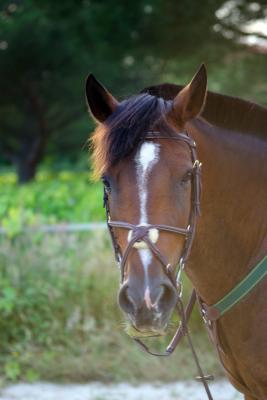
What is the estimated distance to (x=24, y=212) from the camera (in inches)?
251

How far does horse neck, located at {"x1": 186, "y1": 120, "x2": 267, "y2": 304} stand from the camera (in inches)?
106

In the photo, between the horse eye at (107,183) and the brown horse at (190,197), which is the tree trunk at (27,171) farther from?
the horse eye at (107,183)

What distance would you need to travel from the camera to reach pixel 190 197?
7.95ft

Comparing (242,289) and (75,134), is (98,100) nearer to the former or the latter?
(242,289)

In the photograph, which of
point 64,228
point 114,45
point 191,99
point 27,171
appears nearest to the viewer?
point 191,99

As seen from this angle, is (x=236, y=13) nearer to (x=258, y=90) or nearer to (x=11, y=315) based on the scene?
(x=258, y=90)

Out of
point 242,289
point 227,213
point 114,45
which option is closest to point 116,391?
point 242,289

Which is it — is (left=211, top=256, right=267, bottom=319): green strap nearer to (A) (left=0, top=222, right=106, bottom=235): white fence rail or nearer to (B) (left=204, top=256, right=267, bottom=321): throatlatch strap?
(B) (left=204, top=256, right=267, bottom=321): throatlatch strap

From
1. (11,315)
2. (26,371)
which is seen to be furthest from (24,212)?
(26,371)

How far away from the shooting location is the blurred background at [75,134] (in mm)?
5730

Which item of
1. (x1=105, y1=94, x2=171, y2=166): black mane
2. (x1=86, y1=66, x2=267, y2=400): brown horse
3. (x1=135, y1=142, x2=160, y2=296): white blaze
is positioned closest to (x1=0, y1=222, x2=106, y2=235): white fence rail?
(x1=86, y1=66, x2=267, y2=400): brown horse

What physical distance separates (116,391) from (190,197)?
3447 millimetres

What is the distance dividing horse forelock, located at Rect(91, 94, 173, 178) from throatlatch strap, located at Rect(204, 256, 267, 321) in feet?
2.47

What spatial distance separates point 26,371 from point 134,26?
17.7 ft
